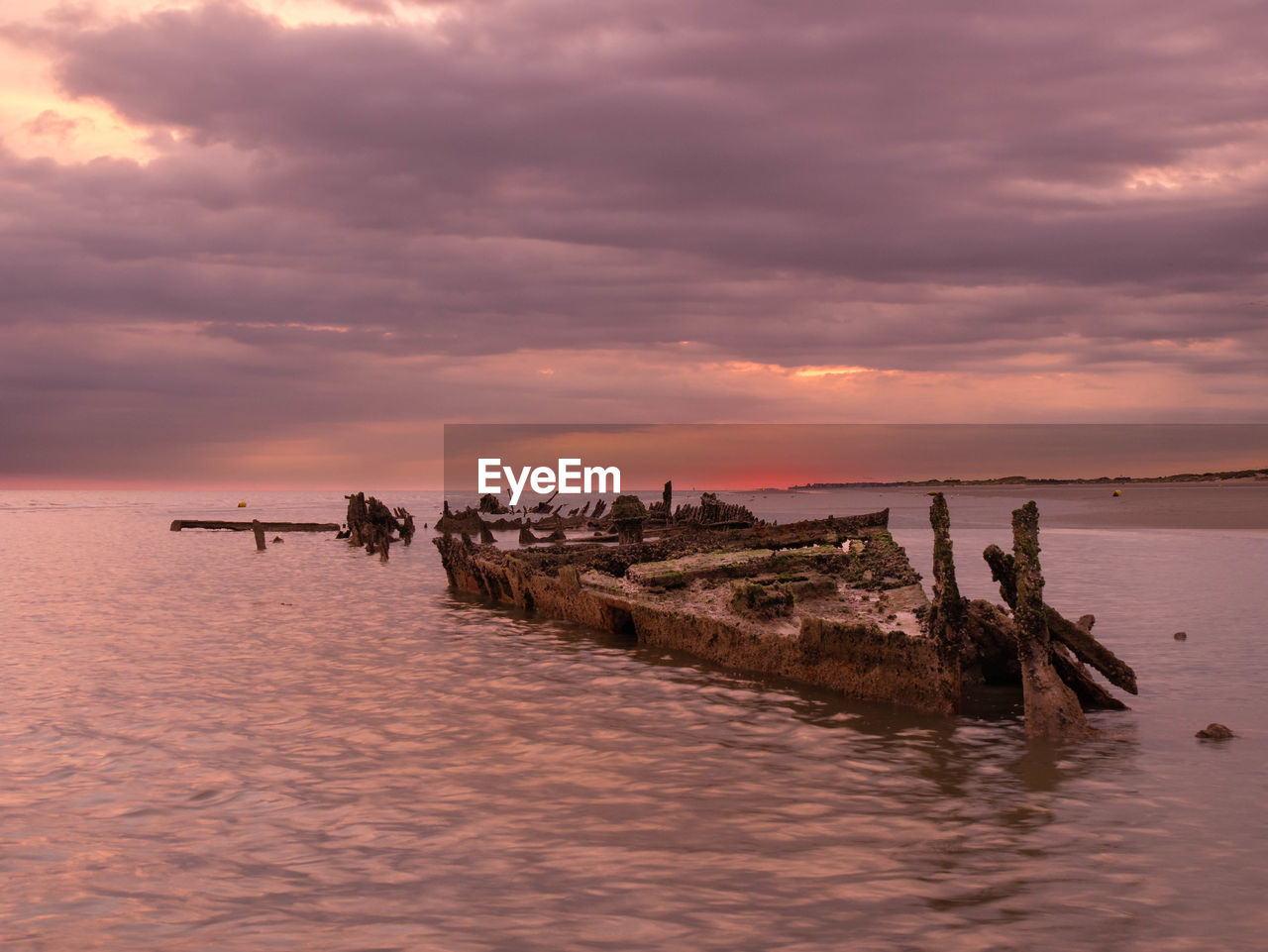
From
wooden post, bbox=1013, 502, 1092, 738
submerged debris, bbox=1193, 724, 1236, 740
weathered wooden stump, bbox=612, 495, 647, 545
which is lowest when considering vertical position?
submerged debris, bbox=1193, 724, 1236, 740

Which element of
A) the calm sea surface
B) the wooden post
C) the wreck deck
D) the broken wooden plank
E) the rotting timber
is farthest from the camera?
the wreck deck

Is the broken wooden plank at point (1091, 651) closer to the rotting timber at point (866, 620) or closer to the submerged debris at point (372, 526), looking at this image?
the rotting timber at point (866, 620)

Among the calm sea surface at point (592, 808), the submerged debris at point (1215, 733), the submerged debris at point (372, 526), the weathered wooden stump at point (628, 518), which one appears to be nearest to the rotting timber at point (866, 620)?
the calm sea surface at point (592, 808)

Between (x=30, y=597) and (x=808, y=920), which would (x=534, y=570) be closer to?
(x=30, y=597)

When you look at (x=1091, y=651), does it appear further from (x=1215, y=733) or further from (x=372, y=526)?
(x=372, y=526)

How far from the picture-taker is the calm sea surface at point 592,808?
5.66m

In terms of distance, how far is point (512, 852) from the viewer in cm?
678

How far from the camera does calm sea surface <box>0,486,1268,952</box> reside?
566cm

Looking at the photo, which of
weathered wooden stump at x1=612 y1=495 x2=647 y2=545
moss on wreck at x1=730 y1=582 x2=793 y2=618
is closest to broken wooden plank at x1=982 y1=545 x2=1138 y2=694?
moss on wreck at x1=730 y1=582 x2=793 y2=618

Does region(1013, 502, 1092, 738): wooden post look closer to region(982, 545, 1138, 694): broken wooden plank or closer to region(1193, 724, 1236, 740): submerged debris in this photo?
region(982, 545, 1138, 694): broken wooden plank

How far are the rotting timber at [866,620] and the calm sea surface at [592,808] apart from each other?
1.44ft

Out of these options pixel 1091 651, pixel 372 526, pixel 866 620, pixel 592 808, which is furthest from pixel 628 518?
pixel 592 808

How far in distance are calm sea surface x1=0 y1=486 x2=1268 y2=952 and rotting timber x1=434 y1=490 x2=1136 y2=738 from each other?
0.44m

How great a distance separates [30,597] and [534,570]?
14468mm
